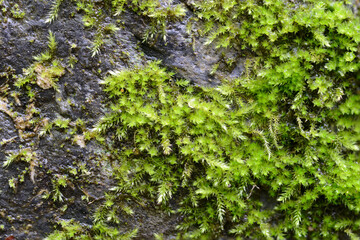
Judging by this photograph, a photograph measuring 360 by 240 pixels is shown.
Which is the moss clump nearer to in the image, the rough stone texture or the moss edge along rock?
the moss edge along rock

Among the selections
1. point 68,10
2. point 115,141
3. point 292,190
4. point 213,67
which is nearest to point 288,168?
point 292,190

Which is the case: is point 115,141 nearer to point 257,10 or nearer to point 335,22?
point 257,10

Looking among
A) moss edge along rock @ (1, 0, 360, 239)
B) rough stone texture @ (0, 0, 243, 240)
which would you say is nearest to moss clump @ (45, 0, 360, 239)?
moss edge along rock @ (1, 0, 360, 239)

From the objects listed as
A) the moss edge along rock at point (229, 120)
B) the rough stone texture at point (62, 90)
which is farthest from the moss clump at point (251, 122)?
the rough stone texture at point (62, 90)

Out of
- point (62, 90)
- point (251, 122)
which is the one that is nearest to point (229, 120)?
point (251, 122)

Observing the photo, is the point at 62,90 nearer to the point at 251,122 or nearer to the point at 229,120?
the point at 229,120
